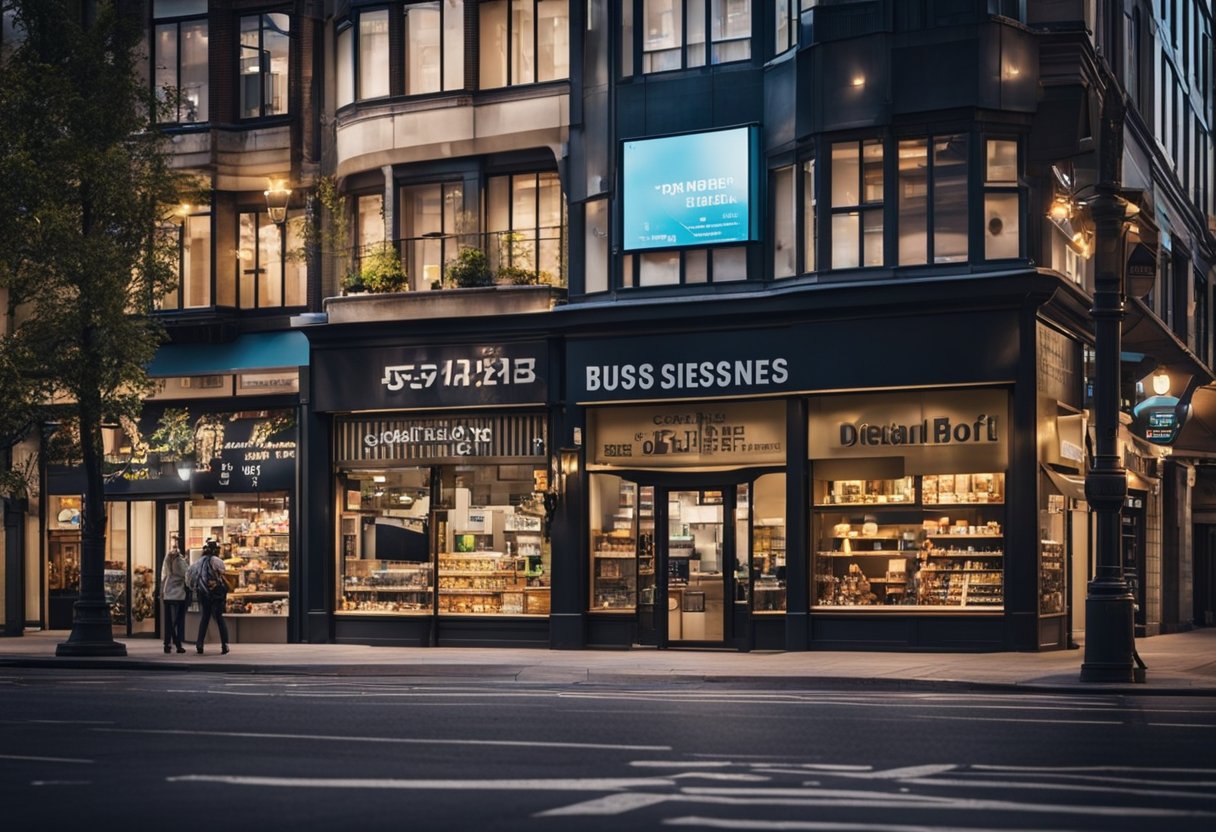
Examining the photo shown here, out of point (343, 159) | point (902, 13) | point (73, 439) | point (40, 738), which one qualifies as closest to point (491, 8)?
point (343, 159)

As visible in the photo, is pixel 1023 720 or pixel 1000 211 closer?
pixel 1023 720

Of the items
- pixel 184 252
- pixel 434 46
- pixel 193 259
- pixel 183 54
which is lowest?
pixel 193 259

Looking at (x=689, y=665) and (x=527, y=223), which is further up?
(x=527, y=223)

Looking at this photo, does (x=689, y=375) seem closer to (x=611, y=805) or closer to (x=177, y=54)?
(x=177, y=54)

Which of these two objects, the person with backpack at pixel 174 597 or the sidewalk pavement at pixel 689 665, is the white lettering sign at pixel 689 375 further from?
the person with backpack at pixel 174 597

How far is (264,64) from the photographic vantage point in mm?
35875

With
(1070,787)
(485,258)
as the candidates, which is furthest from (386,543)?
(1070,787)

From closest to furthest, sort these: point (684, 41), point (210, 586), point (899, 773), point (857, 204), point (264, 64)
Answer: point (899, 773), point (857, 204), point (684, 41), point (210, 586), point (264, 64)

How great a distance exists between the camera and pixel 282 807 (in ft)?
37.2

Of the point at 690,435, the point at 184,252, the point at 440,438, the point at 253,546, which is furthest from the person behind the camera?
the point at 184,252

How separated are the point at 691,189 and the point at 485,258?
4.19 metres

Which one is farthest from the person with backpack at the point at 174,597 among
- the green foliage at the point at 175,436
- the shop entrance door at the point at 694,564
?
the shop entrance door at the point at 694,564

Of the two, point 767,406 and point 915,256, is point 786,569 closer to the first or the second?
point 767,406

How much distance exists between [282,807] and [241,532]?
79.9 ft
